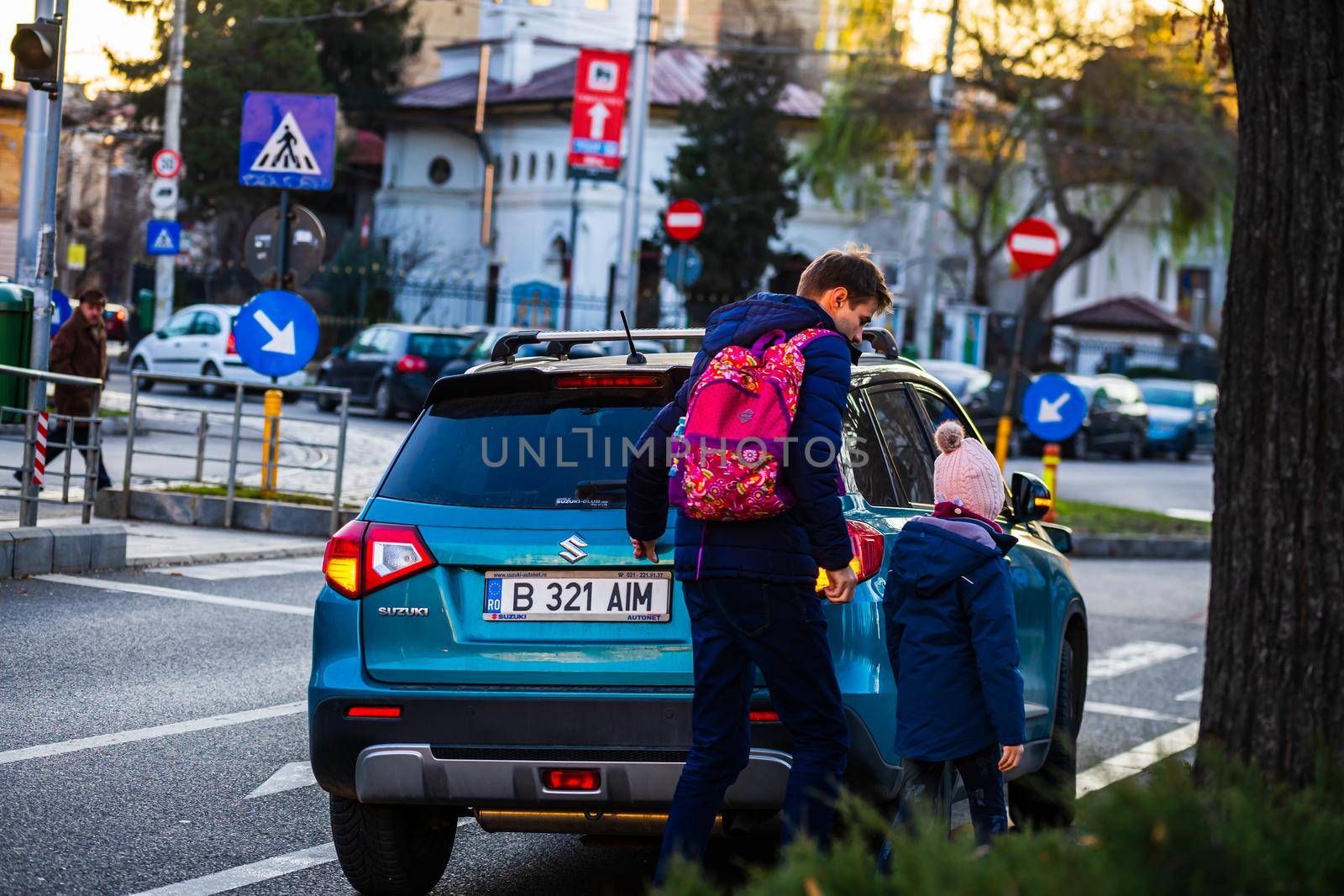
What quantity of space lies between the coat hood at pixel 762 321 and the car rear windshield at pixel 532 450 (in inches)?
21.3

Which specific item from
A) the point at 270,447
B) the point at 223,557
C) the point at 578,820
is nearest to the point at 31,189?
the point at 270,447

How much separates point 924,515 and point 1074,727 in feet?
6.40

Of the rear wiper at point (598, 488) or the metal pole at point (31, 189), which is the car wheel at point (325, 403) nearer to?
the metal pole at point (31, 189)

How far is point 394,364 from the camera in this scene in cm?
3253

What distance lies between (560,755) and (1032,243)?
1525 cm

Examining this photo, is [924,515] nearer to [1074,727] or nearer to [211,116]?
[1074,727]

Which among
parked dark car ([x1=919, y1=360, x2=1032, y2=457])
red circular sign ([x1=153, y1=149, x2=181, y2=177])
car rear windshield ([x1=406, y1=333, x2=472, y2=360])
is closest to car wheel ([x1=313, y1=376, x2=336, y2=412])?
car rear windshield ([x1=406, y1=333, x2=472, y2=360])

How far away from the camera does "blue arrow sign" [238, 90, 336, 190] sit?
1658cm

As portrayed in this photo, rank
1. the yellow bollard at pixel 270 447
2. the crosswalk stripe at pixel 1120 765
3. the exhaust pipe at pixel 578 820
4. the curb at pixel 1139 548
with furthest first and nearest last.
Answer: the curb at pixel 1139 548 < the yellow bollard at pixel 270 447 < the crosswalk stripe at pixel 1120 765 < the exhaust pipe at pixel 578 820

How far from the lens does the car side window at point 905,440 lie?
6035mm

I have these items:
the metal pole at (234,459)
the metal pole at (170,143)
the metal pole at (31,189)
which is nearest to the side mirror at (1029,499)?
the metal pole at (234,459)

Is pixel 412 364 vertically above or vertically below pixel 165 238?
below

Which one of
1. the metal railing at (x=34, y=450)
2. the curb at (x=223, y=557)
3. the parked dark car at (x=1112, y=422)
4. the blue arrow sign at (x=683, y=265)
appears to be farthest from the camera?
the parked dark car at (x=1112, y=422)

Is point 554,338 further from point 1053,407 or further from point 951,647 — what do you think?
point 1053,407
